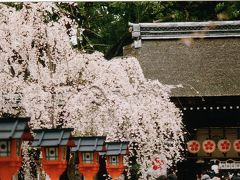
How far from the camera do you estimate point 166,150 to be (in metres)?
8.67

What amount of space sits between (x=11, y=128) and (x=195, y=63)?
6817 millimetres

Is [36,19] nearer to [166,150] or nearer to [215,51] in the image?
[166,150]

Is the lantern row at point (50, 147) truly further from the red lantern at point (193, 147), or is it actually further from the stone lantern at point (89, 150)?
the red lantern at point (193, 147)

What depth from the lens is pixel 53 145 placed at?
4664 mm

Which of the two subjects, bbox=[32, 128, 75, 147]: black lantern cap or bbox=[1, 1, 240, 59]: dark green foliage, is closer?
bbox=[32, 128, 75, 147]: black lantern cap

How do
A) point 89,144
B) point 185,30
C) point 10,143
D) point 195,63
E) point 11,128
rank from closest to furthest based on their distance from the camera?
point 11,128
point 10,143
point 89,144
point 195,63
point 185,30

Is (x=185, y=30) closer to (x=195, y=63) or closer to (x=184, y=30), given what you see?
(x=184, y=30)

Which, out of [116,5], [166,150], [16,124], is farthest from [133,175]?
[16,124]

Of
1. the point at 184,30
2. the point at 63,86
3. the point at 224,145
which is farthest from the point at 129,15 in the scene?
the point at 63,86

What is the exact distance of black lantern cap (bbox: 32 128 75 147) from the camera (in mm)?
4648

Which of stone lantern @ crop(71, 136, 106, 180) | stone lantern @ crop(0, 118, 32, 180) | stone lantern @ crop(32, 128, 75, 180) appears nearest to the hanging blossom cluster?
stone lantern @ crop(71, 136, 106, 180)

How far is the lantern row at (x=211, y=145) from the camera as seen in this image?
995 centimetres

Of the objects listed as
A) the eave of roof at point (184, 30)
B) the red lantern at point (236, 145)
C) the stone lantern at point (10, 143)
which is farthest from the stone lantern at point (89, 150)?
the eave of roof at point (184, 30)

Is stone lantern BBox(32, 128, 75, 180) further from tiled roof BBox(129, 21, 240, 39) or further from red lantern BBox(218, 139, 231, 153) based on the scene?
tiled roof BBox(129, 21, 240, 39)
